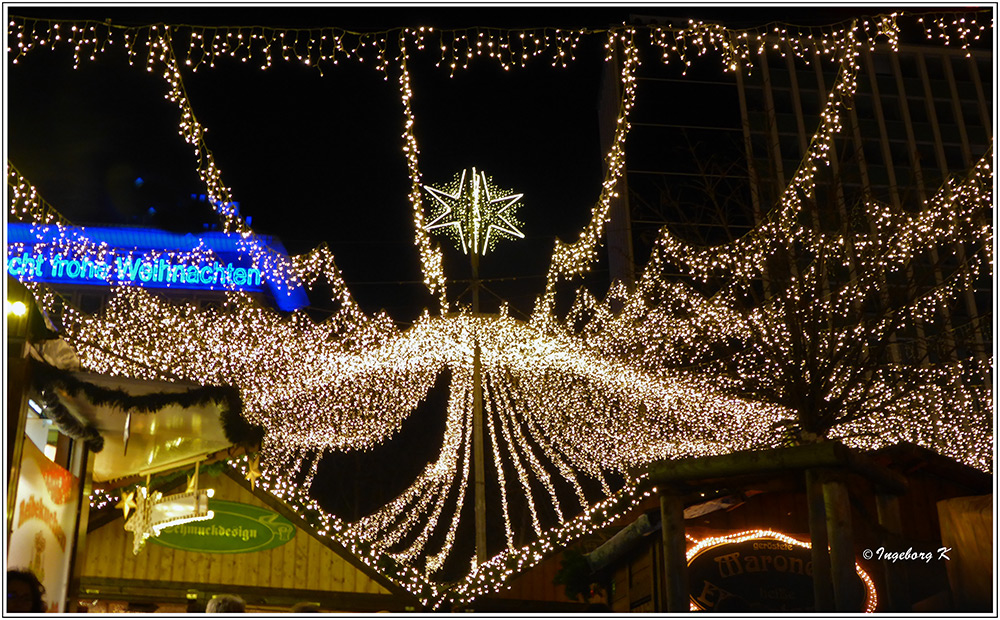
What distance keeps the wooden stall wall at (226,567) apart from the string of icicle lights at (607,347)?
0.36 metres

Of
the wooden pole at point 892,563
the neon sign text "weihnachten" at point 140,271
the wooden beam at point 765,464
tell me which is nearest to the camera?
the wooden beam at point 765,464

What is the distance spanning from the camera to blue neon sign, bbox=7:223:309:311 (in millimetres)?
38531

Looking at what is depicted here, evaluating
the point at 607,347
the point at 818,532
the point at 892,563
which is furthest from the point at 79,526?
the point at 607,347

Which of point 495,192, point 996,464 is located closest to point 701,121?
point 495,192

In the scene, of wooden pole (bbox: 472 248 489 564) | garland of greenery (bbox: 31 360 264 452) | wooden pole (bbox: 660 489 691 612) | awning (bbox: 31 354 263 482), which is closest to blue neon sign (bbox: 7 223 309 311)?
wooden pole (bbox: 472 248 489 564)

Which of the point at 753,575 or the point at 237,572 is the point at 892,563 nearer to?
the point at 753,575

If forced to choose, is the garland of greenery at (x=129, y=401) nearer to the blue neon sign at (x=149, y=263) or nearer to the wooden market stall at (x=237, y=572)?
the wooden market stall at (x=237, y=572)

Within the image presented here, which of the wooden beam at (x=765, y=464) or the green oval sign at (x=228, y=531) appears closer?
the wooden beam at (x=765, y=464)

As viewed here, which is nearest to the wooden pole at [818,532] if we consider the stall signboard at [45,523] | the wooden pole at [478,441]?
the stall signboard at [45,523]

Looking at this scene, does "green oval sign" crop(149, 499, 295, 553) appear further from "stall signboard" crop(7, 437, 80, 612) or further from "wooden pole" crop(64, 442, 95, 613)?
"stall signboard" crop(7, 437, 80, 612)

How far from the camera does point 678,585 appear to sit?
17.6 feet

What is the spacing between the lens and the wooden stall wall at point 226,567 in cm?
1138

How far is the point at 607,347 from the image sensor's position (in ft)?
65.4

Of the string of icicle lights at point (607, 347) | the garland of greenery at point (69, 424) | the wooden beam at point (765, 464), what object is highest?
the string of icicle lights at point (607, 347)
